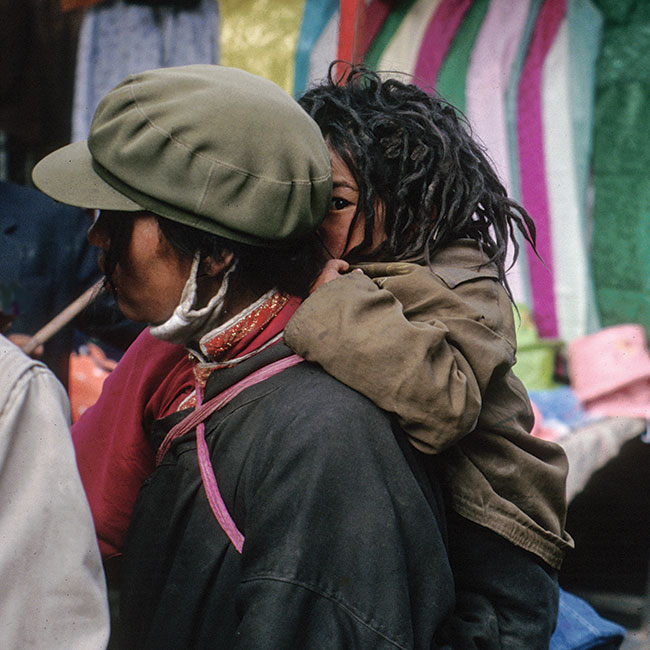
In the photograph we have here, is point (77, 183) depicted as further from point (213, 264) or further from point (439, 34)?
point (439, 34)

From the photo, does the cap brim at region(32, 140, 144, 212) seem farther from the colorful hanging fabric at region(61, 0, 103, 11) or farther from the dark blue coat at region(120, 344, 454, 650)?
the colorful hanging fabric at region(61, 0, 103, 11)

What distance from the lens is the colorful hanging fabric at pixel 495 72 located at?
3348mm

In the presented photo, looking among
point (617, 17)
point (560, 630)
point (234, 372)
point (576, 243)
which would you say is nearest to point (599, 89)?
point (617, 17)

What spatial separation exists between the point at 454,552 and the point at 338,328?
0.47 meters

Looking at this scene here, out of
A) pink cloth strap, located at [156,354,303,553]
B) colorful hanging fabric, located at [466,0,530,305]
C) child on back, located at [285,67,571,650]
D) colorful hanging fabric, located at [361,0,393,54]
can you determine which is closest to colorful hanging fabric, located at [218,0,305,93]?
colorful hanging fabric, located at [361,0,393,54]

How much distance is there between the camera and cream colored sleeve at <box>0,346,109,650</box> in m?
0.85

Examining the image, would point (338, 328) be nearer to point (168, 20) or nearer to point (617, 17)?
point (168, 20)

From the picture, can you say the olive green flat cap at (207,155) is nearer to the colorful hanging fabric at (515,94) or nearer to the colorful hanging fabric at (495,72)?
the colorful hanging fabric at (495,72)

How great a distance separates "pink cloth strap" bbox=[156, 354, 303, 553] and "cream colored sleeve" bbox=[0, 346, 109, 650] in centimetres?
24

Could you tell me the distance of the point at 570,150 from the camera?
3.48 meters

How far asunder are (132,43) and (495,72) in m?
1.67

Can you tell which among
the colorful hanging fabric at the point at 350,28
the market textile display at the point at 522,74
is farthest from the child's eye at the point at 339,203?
the market textile display at the point at 522,74

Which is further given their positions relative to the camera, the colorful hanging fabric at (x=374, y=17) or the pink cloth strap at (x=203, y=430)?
the colorful hanging fabric at (x=374, y=17)

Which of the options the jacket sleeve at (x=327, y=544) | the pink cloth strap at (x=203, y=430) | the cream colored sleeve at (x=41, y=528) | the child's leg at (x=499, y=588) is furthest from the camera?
the child's leg at (x=499, y=588)
